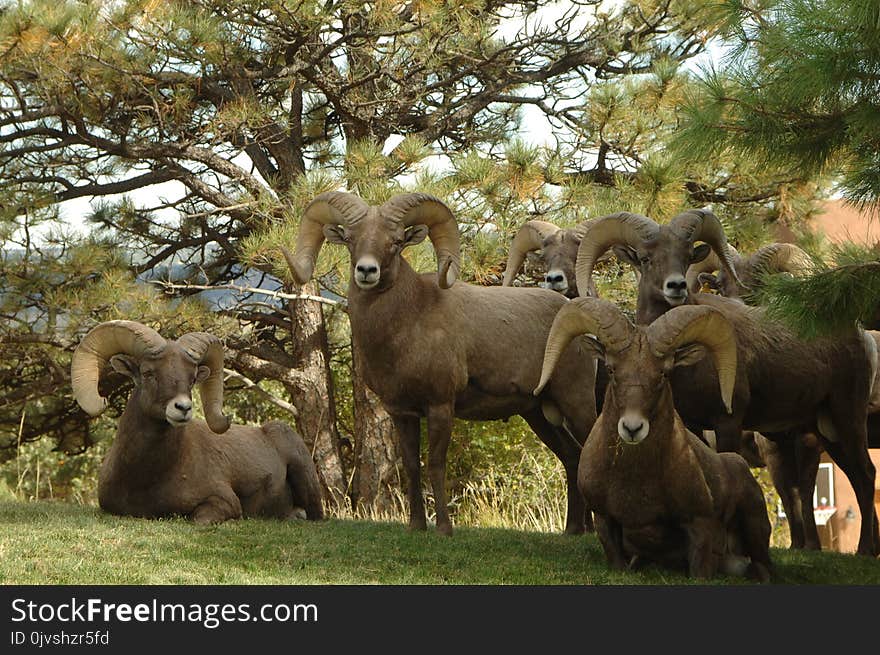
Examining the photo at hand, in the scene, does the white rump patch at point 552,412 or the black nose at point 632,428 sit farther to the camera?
the white rump patch at point 552,412

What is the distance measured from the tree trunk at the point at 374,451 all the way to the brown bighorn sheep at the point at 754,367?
7235mm

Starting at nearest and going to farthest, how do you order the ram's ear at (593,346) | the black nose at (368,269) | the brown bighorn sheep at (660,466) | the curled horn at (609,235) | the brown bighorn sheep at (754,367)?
the brown bighorn sheep at (660,466) → the ram's ear at (593,346) → the black nose at (368,269) → the brown bighorn sheep at (754,367) → the curled horn at (609,235)

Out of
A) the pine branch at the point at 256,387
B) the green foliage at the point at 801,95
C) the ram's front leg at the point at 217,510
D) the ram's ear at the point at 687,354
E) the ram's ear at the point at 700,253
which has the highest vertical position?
the green foliage at the point at 801,95

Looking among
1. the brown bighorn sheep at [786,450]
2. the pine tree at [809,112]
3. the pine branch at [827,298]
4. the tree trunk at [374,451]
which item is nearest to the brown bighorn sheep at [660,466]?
the pine branch at [827,298]

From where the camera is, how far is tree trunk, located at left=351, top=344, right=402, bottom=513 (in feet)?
51.0

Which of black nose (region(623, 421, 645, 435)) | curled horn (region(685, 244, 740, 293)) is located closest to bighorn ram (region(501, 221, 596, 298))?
curled horn (region(685, 244, 740, 293))

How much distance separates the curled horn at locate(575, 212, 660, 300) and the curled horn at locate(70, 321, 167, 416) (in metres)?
3.35

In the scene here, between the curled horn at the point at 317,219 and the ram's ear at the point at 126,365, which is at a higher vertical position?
the curled horn at the point at 317,219

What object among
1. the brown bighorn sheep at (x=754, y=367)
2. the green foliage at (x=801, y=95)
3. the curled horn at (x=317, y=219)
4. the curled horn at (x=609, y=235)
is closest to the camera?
the green foliage at (x=801, y=95)

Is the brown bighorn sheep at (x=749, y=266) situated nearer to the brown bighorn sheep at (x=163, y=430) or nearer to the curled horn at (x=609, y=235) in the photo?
the curled horn at (x=609, y=235)

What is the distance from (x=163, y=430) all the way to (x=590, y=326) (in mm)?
3740

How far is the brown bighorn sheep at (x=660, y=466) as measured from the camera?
21.6 ft

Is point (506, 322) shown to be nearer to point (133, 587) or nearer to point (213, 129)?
point (133, 587)

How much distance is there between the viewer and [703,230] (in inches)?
345
